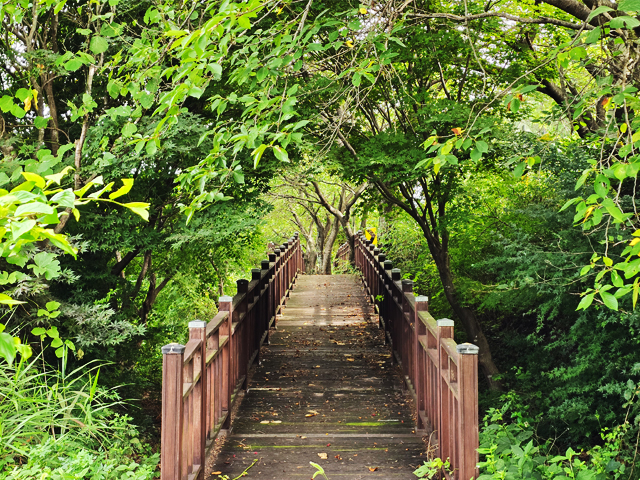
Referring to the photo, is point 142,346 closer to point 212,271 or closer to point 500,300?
point 212,271

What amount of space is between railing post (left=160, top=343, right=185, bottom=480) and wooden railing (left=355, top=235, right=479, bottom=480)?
1.75 metres

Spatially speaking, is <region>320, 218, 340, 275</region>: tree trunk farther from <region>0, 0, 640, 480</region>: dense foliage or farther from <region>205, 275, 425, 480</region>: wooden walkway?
<region>205, 275, 425, 480</region>: wooden walkway

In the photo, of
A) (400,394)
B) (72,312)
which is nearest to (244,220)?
(72,312)

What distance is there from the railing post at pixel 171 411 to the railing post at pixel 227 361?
1.45m

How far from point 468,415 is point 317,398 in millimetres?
2865

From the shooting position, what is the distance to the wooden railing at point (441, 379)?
3.25m

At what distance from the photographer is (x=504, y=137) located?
6777 mm

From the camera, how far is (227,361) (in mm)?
4895

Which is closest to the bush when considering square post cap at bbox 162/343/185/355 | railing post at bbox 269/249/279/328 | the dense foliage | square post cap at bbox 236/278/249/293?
the dense foliage

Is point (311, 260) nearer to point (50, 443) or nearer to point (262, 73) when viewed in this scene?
point (262, 73)

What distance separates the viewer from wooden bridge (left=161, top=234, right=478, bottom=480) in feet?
10.8

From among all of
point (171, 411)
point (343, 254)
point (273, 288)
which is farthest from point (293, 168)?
point (343, 254)

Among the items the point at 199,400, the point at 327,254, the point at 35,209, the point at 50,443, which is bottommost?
the point at 50,443

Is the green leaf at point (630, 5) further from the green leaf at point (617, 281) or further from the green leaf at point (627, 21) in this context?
the green leaf at point (617, 281)
